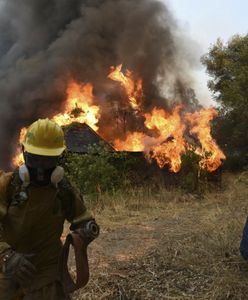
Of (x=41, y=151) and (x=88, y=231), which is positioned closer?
(x=41, y=151)

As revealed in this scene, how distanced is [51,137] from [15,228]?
2.00ft

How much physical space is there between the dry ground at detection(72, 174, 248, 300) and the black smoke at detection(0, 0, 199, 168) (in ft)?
29.5

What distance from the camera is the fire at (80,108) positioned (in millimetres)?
16562

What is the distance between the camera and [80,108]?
1708cm

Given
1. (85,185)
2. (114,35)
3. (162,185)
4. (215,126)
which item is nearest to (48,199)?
(85,185)

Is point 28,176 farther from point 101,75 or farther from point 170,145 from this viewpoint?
point 101,75

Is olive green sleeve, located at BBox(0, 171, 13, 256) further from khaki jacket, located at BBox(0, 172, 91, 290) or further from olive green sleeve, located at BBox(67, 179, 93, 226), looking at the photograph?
olive green sleeve, located at BBox(67, 179, 93, 226)

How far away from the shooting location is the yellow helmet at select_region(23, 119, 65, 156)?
122 inches

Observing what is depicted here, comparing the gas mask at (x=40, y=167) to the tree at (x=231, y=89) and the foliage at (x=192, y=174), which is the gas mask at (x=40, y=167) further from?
the tree at (x=231, y=89)

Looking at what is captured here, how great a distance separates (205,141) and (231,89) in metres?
5.05

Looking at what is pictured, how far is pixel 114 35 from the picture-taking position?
2081 cm

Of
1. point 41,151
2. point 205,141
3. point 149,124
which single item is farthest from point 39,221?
point 149,124

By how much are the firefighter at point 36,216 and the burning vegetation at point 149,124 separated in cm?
962

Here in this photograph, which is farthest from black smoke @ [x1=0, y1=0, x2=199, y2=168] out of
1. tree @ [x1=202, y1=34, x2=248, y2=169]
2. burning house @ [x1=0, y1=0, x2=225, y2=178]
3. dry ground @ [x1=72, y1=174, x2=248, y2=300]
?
dry ground @ [x1=72, y1=174, x2=248, y2=300]
